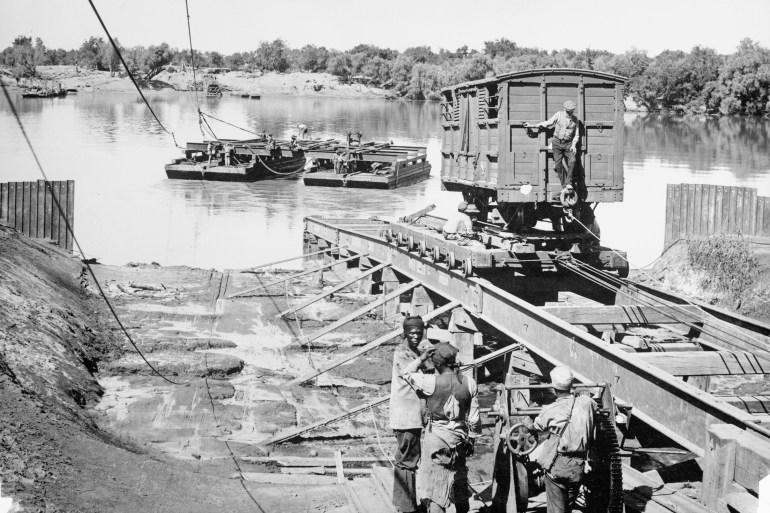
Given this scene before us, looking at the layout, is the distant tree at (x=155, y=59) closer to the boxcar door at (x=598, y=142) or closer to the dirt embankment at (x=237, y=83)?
the dirt embankment at (x=237, y=83)

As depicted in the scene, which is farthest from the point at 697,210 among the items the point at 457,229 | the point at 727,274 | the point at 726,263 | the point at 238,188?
the point at 238,188

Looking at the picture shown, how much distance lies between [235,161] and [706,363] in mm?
36010

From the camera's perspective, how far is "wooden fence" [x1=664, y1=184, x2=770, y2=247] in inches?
896

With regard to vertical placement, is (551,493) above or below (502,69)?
below

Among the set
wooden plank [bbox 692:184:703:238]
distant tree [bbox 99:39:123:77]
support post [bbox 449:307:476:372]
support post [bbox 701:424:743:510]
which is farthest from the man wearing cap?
distant tree [bbox 99:39:123:77]

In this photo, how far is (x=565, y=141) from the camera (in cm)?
1270

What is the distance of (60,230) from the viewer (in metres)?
21.5

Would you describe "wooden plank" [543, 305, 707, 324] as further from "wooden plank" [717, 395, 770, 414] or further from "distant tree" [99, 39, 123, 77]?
"distant tree" [99, 39, 123, 77]

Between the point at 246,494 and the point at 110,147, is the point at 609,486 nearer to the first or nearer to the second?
the point at 246,494

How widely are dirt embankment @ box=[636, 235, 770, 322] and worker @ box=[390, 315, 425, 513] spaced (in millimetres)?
12651

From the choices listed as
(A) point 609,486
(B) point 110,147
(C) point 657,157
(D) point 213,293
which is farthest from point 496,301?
(B) point 110,147

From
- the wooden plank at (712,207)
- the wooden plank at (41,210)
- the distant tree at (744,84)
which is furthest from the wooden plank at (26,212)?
the distant tree at (744,84)

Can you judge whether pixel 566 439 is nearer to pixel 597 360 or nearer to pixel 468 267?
pixel 597 360

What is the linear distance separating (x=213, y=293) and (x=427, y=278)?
6013 mm
